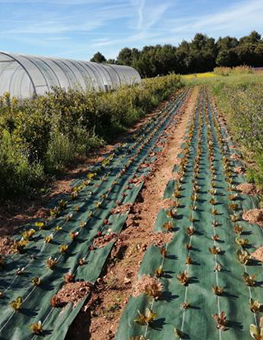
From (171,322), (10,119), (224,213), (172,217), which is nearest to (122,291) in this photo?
(171,322)

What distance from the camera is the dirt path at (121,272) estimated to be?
10.2 ft

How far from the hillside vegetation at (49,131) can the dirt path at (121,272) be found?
2.42 metres

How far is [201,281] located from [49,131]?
18.0 ft

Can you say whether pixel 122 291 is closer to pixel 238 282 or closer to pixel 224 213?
pixel 238 282

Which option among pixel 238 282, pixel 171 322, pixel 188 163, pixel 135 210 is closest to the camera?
pixel 171 322

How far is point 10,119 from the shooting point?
7605mm

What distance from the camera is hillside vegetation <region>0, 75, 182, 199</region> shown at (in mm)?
6336

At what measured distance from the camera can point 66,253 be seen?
425cm

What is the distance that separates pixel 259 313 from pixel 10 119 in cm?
681

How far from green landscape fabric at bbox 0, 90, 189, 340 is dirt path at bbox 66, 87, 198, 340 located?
120 millimetres

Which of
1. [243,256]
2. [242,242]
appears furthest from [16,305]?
[242,242]

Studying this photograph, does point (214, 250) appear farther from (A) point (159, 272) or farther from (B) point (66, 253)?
(B) point (66, 253)

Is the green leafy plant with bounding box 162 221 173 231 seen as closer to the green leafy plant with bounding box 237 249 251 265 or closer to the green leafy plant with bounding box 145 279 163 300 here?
the green leafy plant with bounding box 237 249 251 265

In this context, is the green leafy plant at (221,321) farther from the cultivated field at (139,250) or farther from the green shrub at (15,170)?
the green shrub at (15,170)
